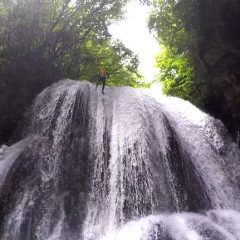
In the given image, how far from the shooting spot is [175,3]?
19953 mm

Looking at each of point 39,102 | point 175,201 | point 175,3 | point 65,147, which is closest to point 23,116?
point 39,102

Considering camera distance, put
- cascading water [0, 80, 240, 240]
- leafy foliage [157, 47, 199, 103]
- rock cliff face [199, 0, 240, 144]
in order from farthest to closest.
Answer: leafy foliage [157, 47, 199, 103]
rock cliff face [199, 0, 240, 144]
cascading water [0, 80, 240, 240]

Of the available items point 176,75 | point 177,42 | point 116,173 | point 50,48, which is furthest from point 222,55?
point 176,75

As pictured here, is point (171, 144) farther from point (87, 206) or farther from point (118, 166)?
point (87, 206)

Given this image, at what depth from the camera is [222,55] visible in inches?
618

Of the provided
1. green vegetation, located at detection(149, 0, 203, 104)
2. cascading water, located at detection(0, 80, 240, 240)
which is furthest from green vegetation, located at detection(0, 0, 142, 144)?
green vegetation, located at detection(149, 0, 203, 104)

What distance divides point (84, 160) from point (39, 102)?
3.75m

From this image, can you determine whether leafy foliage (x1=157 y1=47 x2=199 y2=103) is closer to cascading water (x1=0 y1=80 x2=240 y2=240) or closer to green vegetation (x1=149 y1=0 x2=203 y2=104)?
green vegetation (x1=149 y1=0 x2=203 y2=104)

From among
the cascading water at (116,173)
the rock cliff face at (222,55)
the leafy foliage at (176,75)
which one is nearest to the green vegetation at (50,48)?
the cascading water at (116,173)

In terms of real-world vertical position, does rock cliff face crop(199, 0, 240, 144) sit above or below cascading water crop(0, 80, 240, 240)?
above

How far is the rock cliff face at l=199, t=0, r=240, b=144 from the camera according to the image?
49.6 ft

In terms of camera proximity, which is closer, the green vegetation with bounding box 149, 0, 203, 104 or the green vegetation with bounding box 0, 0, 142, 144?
the green vegetation with bounding box 0, 0, 142, 144

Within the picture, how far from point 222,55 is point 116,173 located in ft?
25.9

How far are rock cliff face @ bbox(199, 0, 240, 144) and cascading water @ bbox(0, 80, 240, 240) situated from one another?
1514 millimetres
